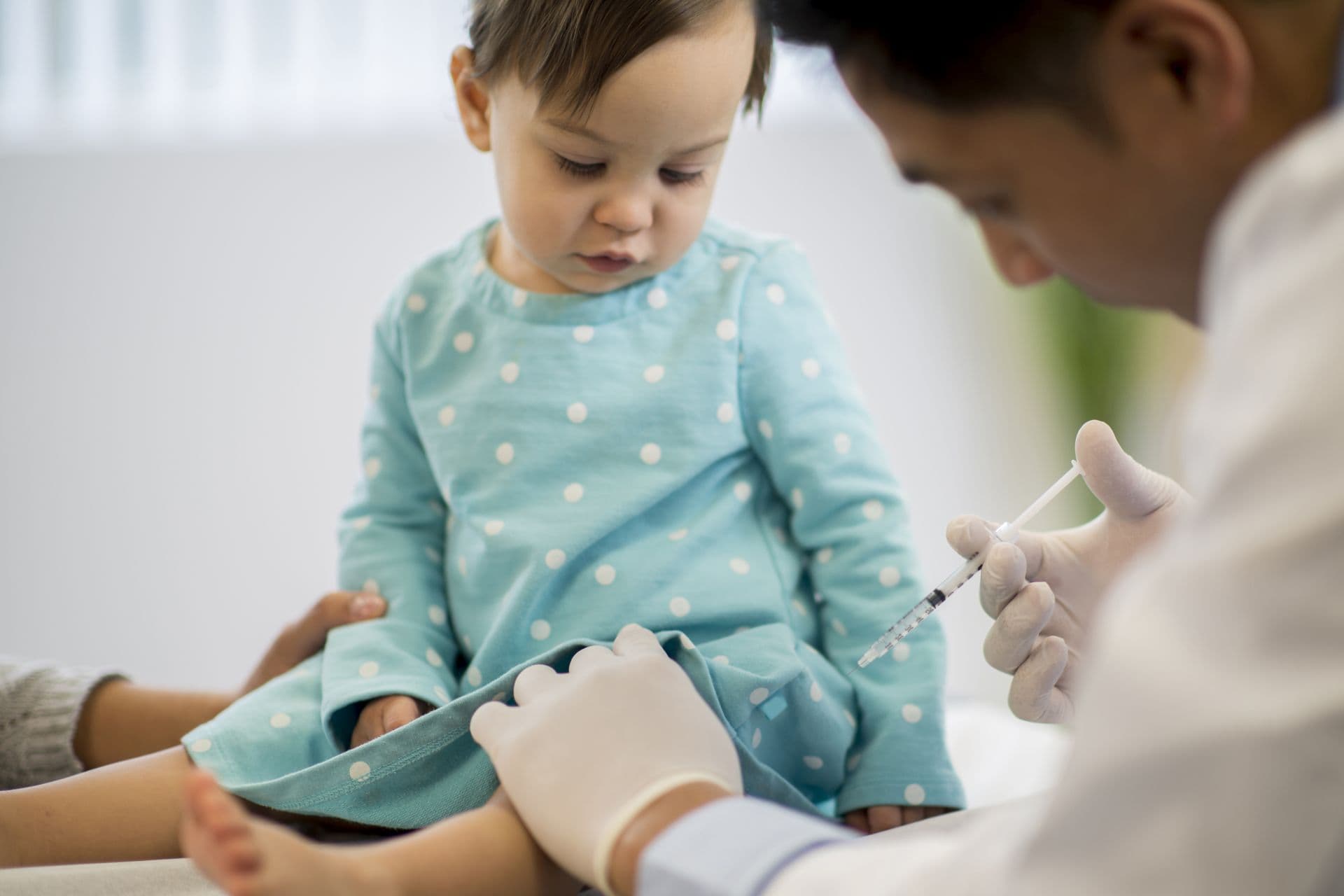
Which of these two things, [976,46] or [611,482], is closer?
[976,46]

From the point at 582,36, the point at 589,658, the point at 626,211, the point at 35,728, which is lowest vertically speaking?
the point at 35,728

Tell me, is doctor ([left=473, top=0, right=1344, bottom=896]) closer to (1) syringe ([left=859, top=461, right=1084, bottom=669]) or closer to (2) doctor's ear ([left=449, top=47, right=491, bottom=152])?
(1) syringe ([left=859, top=461, right=1084, bottom=669])

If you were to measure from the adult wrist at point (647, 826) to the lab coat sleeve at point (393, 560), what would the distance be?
13.8 inches

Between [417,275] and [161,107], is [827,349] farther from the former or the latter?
[161,107]

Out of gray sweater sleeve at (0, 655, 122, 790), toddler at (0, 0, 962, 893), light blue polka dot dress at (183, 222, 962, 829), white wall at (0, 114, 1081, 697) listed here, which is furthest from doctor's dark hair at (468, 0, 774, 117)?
white wall at (0, 114, 1081, 697)

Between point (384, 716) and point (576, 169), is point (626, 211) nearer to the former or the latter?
point (576, 169)

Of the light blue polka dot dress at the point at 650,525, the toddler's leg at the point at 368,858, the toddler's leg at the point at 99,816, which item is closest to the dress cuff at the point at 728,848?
the toddler's leg at the point at 368,858

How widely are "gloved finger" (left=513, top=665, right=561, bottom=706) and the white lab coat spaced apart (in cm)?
44

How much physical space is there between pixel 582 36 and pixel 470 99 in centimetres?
20

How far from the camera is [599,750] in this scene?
746 millimetres

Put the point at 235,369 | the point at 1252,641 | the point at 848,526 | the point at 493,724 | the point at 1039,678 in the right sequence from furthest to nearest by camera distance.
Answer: the point at 235,369 → the point at 848,526 → the point at 1039,678 → the point at 493,724 → the point at 1252,641

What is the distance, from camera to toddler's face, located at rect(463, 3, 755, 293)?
0.96m

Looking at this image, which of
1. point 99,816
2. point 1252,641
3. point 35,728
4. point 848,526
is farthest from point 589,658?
point 35,728

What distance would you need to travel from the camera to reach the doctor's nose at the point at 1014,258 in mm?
635
